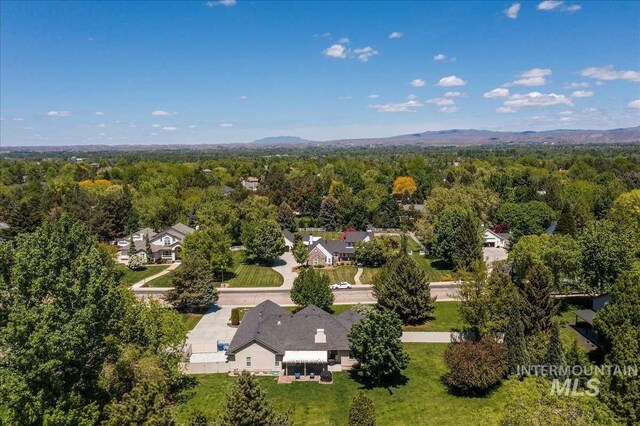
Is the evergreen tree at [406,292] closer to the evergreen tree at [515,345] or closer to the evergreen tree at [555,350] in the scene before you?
the evergreen tree at [515,345]

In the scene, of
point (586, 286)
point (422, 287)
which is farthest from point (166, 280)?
point (586, 286)

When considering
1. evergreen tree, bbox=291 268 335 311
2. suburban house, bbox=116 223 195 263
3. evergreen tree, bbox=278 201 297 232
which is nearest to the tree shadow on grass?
evergreen tree, bbox=291 268 335 311

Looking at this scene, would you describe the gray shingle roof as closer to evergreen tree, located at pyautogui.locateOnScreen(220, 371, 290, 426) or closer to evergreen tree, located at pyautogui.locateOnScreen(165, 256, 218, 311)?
evergreen tree, located at pyautogui.locateOnScreen(165, 256, 218, 311)

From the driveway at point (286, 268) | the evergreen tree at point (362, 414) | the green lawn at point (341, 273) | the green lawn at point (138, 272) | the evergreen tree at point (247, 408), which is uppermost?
the evergreen tree at point (247, 408)

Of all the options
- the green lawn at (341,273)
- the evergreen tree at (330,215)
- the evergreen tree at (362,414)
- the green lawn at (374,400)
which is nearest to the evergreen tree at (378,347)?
the green lawn at (374,400)

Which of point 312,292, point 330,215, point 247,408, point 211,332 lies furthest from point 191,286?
point 330,215
